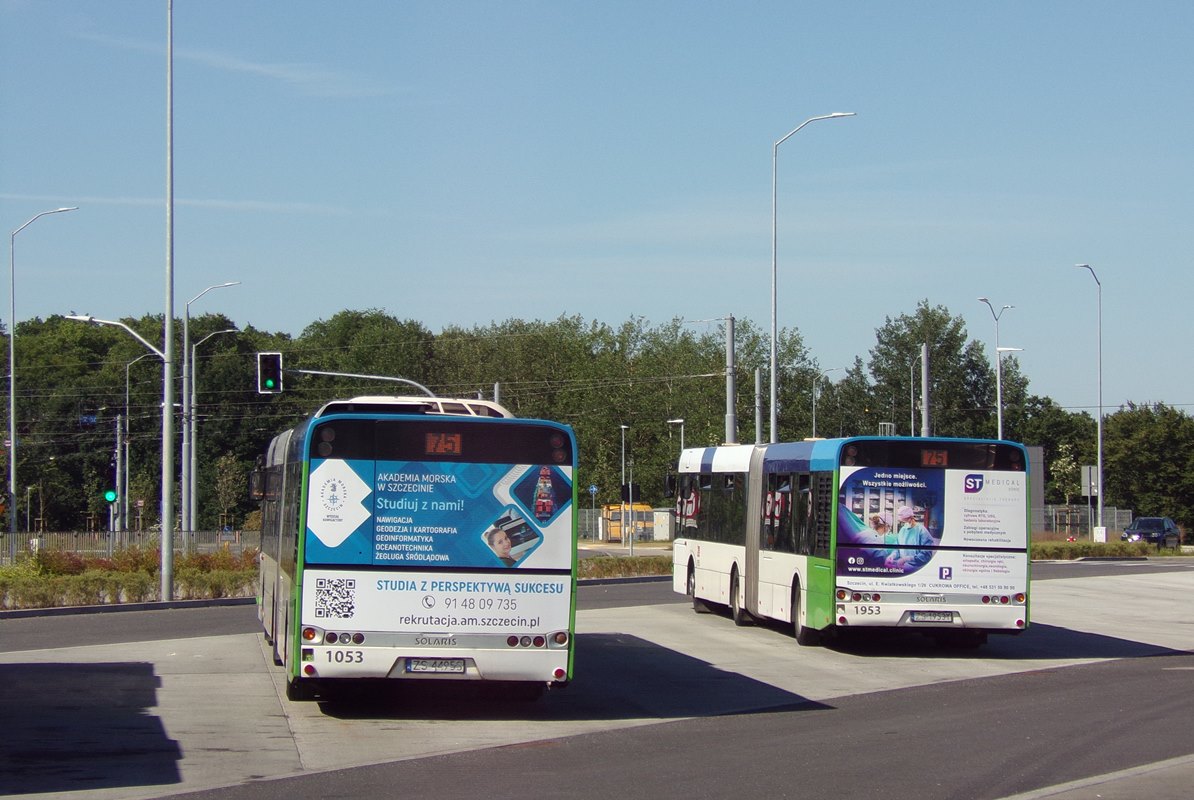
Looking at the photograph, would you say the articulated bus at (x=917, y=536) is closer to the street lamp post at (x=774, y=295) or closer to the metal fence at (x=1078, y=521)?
the street lamp post at (x=774, y=295)

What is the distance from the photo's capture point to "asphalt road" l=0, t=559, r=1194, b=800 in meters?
10.4

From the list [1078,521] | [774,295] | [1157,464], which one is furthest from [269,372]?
[1157,464]

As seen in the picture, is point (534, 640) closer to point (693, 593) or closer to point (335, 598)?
point (335, 598)

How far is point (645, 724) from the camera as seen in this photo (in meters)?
13.7

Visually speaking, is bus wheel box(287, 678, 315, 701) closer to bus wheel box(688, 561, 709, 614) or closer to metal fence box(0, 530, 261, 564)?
bus wheel box(688, 561, 709, 614)

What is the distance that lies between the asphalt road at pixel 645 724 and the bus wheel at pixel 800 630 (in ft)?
0.82

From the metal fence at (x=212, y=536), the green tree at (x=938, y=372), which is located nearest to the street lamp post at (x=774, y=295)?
the metal fence at (x=212, y=536)

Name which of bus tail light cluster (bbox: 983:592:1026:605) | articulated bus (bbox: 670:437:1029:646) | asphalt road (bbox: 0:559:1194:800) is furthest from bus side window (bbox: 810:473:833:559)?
bus tail light cluster (bbox: 983:592:1026:605)

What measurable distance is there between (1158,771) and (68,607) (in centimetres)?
2163

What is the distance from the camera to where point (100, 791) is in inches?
396

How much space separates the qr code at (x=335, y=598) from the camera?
1323 cm

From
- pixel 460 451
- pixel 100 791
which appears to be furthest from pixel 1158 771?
pixel 100 791

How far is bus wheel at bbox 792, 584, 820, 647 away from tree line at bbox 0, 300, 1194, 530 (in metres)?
68.5

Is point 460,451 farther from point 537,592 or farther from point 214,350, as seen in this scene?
point 214,350
